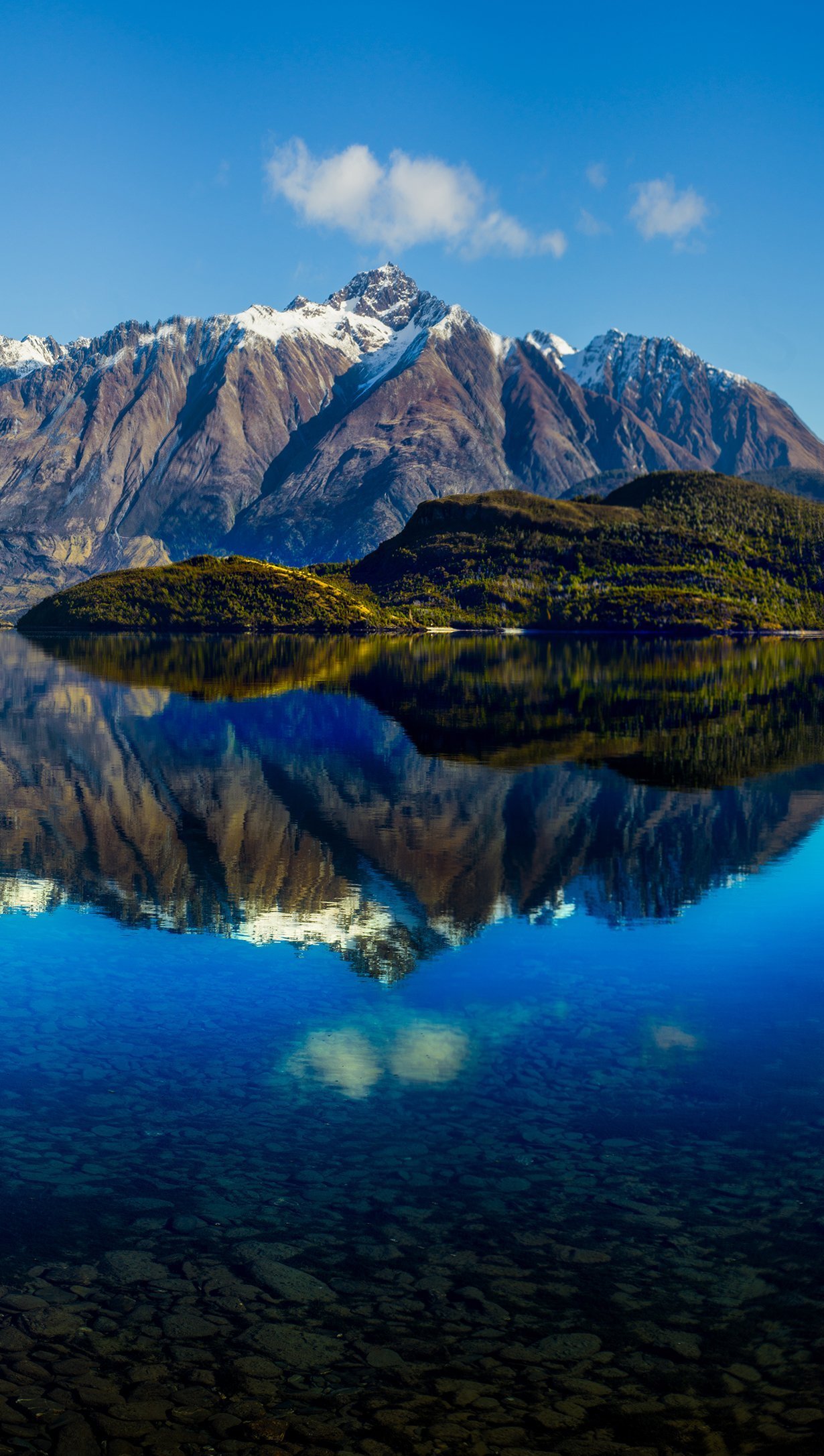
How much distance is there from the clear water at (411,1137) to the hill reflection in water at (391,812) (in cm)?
39

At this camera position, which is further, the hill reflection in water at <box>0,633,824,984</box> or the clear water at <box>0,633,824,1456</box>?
the hill reflection in water at <box>0,633,824,984</box>

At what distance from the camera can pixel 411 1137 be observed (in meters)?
24.5

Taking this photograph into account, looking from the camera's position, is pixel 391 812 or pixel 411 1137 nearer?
pixel 411 1137

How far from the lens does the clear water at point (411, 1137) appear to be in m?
16.5

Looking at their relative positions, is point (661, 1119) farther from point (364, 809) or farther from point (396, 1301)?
point (364, 809)

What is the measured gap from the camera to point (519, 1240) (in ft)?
66.9

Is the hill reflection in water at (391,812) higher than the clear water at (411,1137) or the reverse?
higher

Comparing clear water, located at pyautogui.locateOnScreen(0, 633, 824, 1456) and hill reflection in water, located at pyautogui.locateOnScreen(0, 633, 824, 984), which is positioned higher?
hill reflection in water, located at pyautogui.locateOnScreen(0, 633, 824, 984)

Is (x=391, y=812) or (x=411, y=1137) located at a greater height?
(x=391, y=812)

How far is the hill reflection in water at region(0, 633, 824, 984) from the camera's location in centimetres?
4534

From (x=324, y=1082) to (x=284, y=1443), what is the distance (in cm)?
1212

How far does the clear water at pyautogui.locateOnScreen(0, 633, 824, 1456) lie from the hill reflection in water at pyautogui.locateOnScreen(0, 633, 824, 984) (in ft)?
1.29

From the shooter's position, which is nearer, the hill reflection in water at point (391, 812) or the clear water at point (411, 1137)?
the clear water at point (411, 1137)

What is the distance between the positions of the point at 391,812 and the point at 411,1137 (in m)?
40.9
